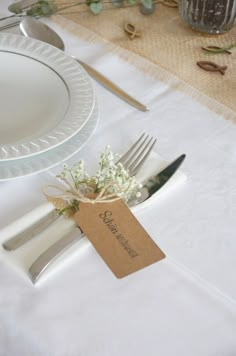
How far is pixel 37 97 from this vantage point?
0.72 m

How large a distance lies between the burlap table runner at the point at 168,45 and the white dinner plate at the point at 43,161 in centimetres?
22

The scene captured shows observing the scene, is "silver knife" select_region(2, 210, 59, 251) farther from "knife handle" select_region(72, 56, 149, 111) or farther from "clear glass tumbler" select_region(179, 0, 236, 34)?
"clear glass tumbler" select_region(179, 0, 236, 34)

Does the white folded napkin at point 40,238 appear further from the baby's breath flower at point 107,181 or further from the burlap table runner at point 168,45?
the burlap table runner at point 168,45

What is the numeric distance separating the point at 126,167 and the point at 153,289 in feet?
0.49

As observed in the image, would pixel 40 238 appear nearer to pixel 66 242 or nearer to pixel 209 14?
pixel 66 242

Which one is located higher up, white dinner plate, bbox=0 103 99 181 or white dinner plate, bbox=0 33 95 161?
white dinner plate, bbox=0 33 95 161

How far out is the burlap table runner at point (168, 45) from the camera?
2.60ft

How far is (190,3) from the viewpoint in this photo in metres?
0.88

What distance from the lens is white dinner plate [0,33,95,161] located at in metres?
0.62

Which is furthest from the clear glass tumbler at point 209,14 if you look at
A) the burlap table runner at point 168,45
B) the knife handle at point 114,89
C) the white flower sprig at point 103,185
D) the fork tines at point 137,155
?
the white flower sprig at point 103,185

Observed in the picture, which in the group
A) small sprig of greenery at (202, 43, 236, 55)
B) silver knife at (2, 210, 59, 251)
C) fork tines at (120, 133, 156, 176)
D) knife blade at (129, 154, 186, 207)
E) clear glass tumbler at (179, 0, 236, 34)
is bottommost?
silver knife at (2, 210, 59, 251)

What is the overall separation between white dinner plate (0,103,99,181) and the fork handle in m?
0.09

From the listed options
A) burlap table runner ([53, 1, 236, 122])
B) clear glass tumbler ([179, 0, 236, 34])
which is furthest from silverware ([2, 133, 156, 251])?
clear glass tumbler ([179, 0, 236, 34])

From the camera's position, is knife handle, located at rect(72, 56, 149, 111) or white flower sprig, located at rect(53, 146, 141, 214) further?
knife handle, located at rect(72, 56, 149, 111)
